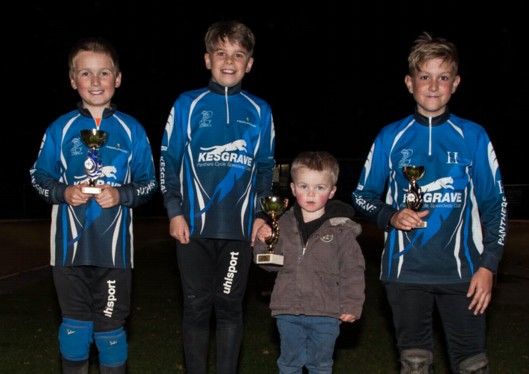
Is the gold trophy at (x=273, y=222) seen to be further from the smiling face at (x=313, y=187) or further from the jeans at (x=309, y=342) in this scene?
the jeans at (x=309, y=342)

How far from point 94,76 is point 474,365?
271 cm

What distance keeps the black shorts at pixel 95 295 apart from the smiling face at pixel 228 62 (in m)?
1.29

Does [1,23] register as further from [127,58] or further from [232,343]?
[232,343]

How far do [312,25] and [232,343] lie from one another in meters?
32.8

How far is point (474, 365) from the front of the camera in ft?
12.5

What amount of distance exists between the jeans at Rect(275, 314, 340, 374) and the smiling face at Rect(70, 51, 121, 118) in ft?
5.55

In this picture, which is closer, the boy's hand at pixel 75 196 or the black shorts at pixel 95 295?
the boy's hand at pixel 75 196

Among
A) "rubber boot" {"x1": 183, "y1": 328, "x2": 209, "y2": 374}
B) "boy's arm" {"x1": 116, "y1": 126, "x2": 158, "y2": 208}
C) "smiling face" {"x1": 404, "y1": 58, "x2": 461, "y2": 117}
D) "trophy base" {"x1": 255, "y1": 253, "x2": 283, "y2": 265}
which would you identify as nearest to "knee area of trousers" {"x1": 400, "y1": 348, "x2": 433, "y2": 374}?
"trophy base" {"x1": 255, "y1": 253, "x2": 283, "y2": 265}

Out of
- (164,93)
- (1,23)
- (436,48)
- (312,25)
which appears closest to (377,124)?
(312,25)

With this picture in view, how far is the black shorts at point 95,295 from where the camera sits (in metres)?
4.12

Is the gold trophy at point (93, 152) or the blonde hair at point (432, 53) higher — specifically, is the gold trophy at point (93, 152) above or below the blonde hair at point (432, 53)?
below

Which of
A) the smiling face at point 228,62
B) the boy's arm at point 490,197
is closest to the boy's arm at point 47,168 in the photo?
the smiling face at point 228,62

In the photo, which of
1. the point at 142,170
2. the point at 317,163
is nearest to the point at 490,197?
the point at 317,163

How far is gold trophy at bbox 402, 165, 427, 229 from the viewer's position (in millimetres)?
3809
